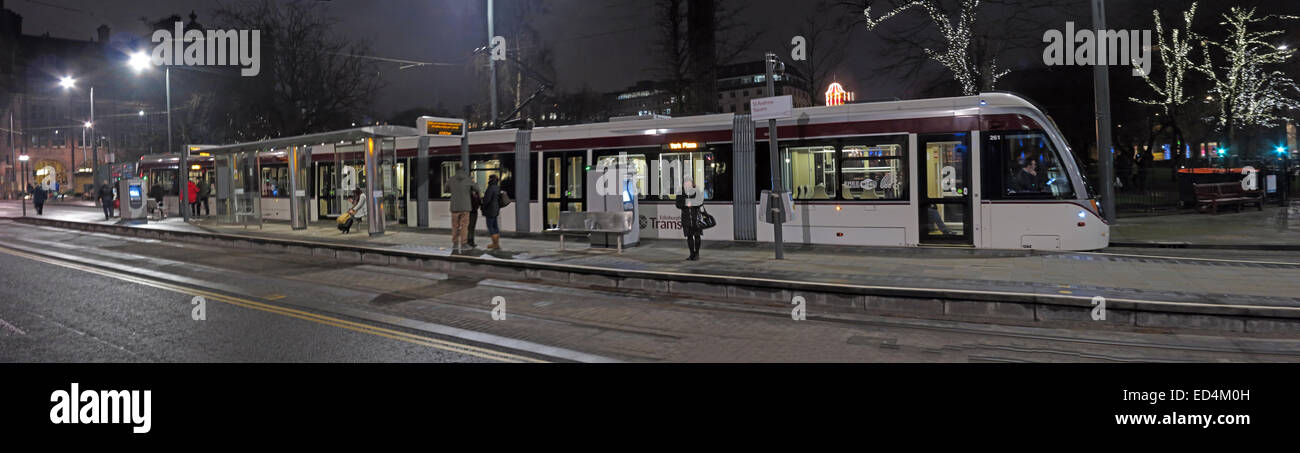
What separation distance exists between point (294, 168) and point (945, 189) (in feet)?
57.6

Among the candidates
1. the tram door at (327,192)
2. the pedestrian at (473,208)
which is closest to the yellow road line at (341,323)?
the pedestrian at (473,208)

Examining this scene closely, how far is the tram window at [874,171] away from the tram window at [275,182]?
19892mm

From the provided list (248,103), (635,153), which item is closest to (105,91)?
(248,103)

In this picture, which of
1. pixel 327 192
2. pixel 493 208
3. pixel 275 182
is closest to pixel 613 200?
pixel 493 208

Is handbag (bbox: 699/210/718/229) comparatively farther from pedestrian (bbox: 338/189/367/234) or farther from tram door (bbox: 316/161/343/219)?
tram door (bbox: 316/161/343/219)

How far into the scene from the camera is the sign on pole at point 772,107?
40.8 ft

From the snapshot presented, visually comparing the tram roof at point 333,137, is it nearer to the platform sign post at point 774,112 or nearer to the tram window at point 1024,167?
the platform sign post at point 774,112
